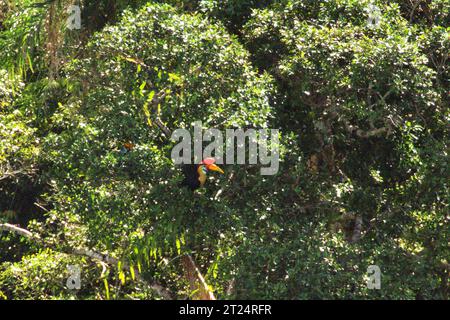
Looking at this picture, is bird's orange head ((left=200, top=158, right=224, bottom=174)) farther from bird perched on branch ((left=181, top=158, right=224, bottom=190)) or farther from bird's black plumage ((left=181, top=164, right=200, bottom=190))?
bird's black plumage ((left=181, top=164, right=200, bottom=190))

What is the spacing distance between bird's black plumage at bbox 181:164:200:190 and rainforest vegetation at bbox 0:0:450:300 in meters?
0.07

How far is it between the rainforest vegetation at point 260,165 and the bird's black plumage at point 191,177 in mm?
73

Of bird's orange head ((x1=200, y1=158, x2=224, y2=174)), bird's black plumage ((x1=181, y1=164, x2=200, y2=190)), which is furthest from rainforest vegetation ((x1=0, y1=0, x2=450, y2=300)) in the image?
bird's orange head ((x1=200, y1=158, x2=224, y2=174))

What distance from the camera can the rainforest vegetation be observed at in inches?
344

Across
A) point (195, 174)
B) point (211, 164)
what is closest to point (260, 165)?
point (211, 164)

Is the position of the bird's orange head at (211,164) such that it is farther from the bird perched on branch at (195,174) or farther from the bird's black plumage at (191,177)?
the bird's black plumage at (191,177)

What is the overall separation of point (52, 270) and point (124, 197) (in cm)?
155

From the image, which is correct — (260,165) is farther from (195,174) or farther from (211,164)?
(195,174)

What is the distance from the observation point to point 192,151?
8.84m

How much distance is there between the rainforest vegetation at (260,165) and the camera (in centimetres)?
875

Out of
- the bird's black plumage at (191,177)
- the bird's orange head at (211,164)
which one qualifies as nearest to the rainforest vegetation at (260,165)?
the bird's black plumage at (191,177)

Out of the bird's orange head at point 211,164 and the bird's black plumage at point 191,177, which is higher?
the bird's orange head at point 211,164

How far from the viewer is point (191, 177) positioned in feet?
28.7
